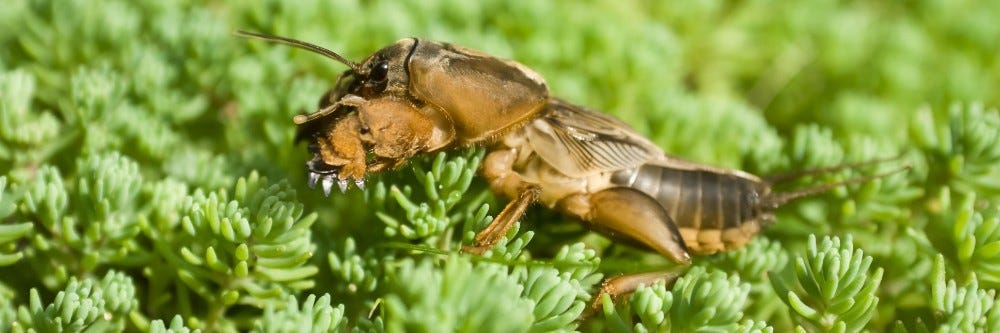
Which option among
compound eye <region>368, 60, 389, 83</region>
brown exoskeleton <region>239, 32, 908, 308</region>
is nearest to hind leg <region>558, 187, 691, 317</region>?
brown exoskeleton <region>239, 32, 908, 308</region>

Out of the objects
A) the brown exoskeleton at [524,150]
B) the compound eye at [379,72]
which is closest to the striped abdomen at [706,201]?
the brown exoskeleton at [524,150]

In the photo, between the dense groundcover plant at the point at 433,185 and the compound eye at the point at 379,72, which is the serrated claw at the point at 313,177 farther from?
the compound eye at the point at 379,72

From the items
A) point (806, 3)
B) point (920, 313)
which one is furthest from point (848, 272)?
point (806, 3)

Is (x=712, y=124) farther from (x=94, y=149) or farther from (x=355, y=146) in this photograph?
(x=94, y=149)

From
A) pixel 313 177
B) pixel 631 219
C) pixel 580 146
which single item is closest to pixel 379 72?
pixel 313 177

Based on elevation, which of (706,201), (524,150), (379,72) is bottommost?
(706,201)

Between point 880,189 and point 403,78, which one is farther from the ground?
point 403,78

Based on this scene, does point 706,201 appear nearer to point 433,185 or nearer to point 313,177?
point 433,185
